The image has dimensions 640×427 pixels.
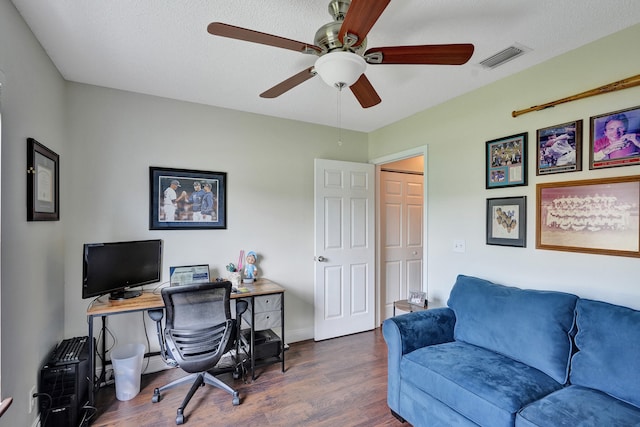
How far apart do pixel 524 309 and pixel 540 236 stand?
615 mm

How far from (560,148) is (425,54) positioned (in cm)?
137

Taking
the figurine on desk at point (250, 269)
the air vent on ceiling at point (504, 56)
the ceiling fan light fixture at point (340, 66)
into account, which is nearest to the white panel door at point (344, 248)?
the figurine on desk at point (250, 269)

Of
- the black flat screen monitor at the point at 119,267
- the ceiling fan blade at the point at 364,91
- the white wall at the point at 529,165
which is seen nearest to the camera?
the ceiling fan blade at the point at 364,91

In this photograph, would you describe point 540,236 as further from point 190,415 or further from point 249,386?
point 190,415

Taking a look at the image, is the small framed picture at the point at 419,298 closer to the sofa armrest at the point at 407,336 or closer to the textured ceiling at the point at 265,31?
the sofa armrest at the point at 407,336

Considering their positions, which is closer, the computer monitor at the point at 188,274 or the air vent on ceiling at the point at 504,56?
the air vent on ceiling at the point at 504,56

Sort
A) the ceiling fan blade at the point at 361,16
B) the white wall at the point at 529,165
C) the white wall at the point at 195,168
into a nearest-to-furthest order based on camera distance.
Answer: the ceiling fan blade at the point at 361,16 < the white wall at the point at 529,165 < the white wall at the point at 195,168

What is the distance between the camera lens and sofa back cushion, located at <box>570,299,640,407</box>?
151cm

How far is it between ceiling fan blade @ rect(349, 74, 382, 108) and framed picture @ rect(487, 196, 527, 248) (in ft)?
4.51

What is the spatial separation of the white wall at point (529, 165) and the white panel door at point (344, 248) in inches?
28.3

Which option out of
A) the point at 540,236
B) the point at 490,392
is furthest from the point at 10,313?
the point at 540,236

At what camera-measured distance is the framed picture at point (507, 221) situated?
2355 millimetres

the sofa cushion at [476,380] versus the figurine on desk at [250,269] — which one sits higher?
the figurine on desk at [250,269]

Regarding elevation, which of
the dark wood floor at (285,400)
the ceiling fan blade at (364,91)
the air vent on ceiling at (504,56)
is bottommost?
the dark wood floor at (285,400)
